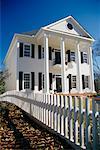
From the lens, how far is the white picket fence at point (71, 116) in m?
2.69

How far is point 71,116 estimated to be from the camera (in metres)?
3.14

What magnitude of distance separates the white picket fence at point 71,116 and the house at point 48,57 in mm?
8426

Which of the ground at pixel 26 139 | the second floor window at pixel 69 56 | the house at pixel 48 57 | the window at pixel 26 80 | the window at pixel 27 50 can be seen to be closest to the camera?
the ground at pixel 26 139

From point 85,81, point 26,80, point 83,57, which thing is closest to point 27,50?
point 26,80

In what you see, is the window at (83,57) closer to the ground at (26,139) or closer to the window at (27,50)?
the window at (27,50)

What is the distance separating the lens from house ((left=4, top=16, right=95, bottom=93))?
13.9 m

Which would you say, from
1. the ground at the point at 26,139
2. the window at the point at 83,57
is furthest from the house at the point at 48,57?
the ground at the point at 26,139

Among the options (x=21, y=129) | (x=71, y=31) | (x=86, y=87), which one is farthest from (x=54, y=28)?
(x=21, y=129)

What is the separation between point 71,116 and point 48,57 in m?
11.9

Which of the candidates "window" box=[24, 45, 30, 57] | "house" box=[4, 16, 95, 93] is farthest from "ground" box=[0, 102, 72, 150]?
"window" box=[24, 45, 30, 57]

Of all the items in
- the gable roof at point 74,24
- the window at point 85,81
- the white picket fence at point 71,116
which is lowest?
the white picket fence at point 71,116

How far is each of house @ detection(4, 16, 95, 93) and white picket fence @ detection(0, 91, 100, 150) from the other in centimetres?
843

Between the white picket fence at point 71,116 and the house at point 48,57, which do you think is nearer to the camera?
the white picket fence at point 71,116

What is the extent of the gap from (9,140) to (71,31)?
13.6 m
